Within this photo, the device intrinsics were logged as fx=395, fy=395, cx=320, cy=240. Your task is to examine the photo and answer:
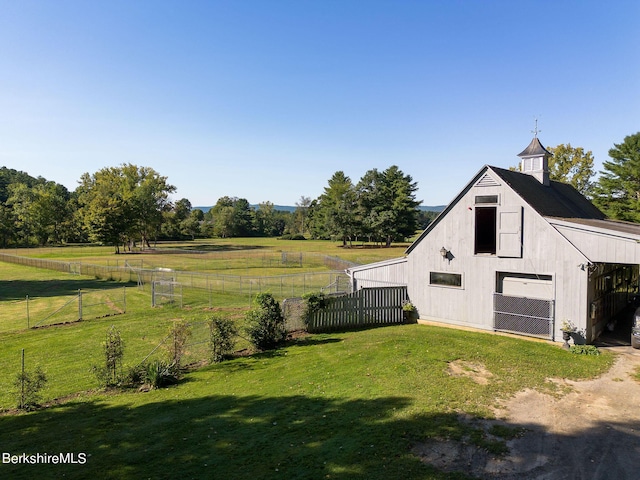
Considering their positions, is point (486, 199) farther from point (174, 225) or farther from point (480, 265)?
point (174, 225)

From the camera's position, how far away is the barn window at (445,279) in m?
16.5

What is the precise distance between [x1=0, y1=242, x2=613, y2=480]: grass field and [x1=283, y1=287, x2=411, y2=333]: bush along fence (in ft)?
4.11

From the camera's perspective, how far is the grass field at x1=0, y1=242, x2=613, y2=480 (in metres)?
6.45

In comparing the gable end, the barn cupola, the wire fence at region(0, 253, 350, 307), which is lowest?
the wire fence at region(0, 253, 350, 307)

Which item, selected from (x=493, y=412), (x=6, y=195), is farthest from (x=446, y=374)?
(x=6, y=195)

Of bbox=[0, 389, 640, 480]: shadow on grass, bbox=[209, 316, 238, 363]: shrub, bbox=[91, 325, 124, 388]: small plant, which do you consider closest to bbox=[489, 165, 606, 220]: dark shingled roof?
bbox=[0, 389, 640, 480]: shadow on grass

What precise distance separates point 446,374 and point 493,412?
2219mm

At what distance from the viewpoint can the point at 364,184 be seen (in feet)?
254

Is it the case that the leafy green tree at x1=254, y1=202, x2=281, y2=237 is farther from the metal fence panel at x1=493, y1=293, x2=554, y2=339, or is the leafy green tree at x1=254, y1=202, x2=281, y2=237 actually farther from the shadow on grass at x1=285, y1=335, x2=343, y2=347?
the metal fence panel at x1=493, y1=293, x2=554, y2=339

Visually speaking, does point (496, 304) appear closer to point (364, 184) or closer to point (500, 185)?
point (500, 185)

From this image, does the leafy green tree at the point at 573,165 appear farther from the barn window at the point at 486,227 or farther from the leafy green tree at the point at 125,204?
the leafy green tree at the point at 125,204

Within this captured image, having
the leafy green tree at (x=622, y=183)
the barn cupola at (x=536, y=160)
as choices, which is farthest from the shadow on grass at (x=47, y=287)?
the leafy green tree at (x=622, y=183)

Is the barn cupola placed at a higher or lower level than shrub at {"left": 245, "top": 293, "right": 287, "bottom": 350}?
higher

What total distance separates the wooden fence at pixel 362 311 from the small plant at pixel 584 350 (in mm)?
6734
